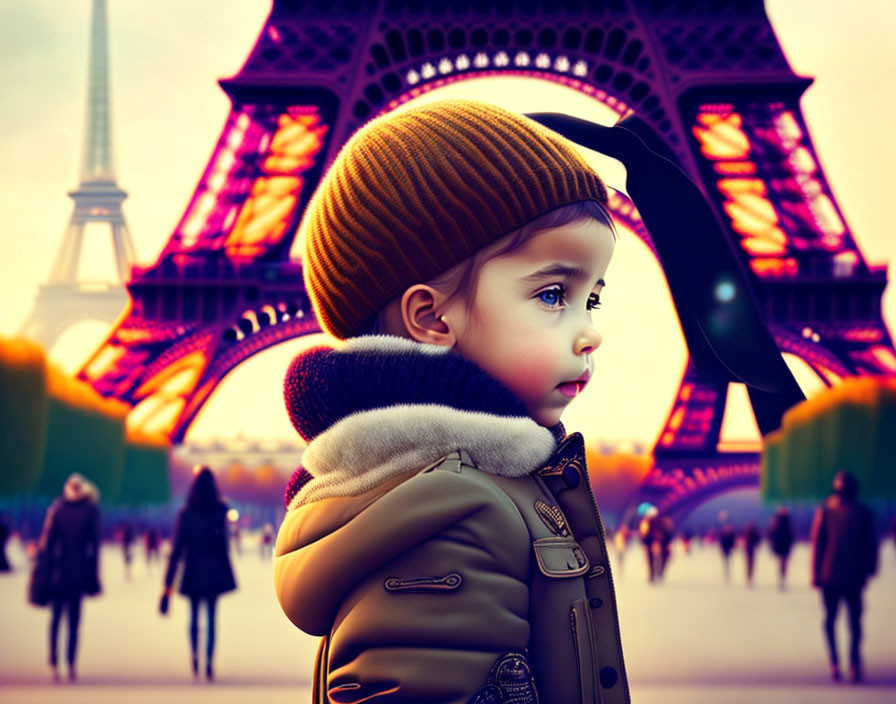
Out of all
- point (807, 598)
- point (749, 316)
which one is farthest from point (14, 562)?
point (749, 316)

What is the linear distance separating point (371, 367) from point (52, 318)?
28041mm

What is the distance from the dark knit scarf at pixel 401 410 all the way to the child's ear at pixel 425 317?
0.09 feet

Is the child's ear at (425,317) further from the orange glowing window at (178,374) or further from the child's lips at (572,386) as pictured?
the orange glowing window at (178,374)

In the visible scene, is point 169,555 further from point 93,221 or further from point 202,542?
point 93,221

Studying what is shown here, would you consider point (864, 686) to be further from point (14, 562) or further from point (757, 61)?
point (14, 562)

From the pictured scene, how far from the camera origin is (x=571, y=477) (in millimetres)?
1242

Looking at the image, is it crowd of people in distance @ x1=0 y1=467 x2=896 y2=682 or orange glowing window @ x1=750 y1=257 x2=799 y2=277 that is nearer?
crowd of people in distance @ x1=0 y1=467 x2=896 y2=682

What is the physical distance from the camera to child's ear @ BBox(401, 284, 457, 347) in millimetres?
1273

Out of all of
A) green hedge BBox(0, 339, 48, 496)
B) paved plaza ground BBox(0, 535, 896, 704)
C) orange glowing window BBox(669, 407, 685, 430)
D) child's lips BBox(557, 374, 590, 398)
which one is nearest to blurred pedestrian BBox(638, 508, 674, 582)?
paved plaza ground BBox(0, 535, 896, 704)

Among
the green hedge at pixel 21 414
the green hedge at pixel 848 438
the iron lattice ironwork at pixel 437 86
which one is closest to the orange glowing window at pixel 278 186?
the iron lattice ironwork at pixel 437 86

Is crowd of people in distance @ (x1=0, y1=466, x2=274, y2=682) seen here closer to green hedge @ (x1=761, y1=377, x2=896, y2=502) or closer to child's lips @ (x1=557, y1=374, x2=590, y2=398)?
child's lips @ (x1=557, y1=374, x2=590, y2=398)

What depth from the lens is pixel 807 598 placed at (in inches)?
470

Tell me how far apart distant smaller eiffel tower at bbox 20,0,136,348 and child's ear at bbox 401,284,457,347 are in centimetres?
2506

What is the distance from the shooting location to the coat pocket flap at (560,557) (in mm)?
1154
